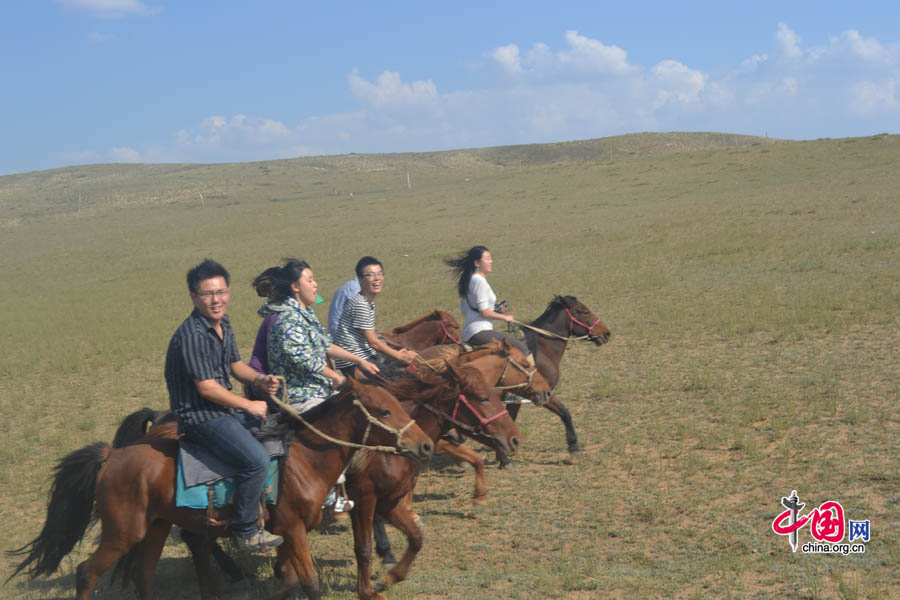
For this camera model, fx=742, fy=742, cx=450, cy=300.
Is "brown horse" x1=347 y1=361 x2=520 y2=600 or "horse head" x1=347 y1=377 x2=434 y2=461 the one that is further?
"brown horse" x1=347 y1=361 x2=520 y2=600

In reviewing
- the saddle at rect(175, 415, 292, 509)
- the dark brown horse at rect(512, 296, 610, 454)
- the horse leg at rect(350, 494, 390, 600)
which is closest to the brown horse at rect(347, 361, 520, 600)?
the horse leg at rect(350, 494, 390, 600)

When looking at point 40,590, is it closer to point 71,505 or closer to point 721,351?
point 71,505

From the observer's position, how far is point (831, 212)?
26.9 meters

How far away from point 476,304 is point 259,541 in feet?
15.1

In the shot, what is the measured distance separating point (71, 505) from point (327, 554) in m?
2.32

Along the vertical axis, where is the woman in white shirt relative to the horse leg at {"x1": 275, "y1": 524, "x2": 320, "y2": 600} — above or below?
above

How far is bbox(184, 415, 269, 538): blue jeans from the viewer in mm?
4848

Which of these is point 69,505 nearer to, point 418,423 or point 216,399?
point 216,399

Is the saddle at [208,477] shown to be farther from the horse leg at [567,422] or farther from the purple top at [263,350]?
the horse leg at [567,422]

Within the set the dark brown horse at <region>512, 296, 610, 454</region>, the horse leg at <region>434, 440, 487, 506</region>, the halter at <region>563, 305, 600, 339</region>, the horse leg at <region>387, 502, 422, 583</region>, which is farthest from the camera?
the halter at <region>563, 305, 600, 339</region>

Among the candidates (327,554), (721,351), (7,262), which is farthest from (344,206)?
(327,554)

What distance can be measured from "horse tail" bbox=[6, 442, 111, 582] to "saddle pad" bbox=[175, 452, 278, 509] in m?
0.65

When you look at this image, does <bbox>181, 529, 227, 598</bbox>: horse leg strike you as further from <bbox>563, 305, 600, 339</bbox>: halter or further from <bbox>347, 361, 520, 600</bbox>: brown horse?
<bbox>563, 305, 600, 339</bbox>: halter

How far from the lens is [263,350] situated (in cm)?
560
